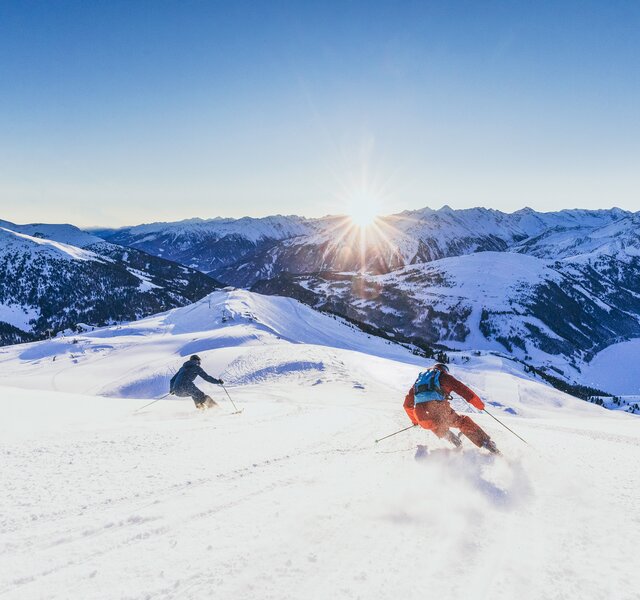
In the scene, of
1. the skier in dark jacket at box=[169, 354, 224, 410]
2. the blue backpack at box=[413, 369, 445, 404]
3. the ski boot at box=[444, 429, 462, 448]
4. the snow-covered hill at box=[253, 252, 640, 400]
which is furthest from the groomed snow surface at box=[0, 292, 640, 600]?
the snow-covered hill at box=[253, 252, 640, 400]

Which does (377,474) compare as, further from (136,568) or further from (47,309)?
(47,309)

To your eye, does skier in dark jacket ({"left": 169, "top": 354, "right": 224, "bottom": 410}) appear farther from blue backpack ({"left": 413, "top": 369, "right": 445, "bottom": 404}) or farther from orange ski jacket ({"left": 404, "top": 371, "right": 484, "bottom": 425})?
blue backpack ({"left": 413, "top": 369, "right": 445, "bottom": 404})

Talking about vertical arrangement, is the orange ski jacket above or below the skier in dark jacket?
above

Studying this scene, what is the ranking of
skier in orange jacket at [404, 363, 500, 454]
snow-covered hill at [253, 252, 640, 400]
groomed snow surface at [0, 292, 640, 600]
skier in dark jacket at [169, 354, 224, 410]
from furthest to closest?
snow-covered hill at [253, 252, 640, 400] < skier in dark jacket at [169, 354, 224, 410] < skier in orange jacket at [404, 363, 500, 454] < groomed snow surface at [0, 292, 640, 600]

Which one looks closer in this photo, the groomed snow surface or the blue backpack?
the groomed snow surface

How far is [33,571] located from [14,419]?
6.67 metres

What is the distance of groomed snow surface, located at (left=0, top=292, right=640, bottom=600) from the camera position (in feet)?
10.4

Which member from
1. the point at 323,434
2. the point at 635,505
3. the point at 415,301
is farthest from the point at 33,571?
the point at 415,301

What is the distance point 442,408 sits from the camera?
26.1 ft

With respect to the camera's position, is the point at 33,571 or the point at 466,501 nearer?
the point at 33,571

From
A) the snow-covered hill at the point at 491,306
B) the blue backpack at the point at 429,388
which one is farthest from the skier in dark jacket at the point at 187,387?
the snow-covered hill at the point at 491,306

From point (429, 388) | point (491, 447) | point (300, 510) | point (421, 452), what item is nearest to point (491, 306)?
point (429, 388)

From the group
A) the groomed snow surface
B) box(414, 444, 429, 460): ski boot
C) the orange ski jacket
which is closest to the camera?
the groomed snow surface

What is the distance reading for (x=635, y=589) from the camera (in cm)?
316
